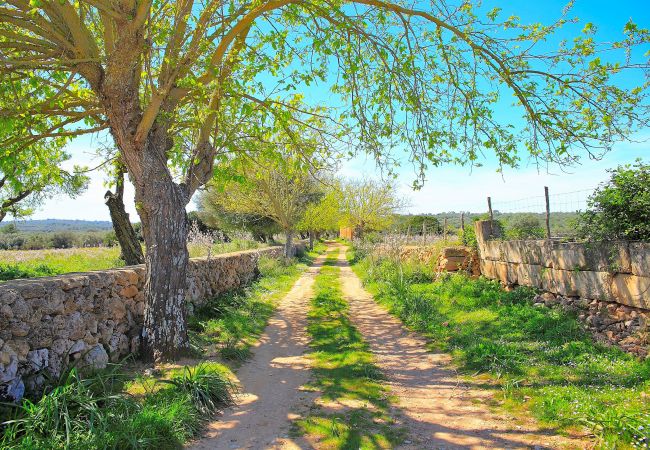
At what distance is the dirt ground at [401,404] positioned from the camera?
13.9ft

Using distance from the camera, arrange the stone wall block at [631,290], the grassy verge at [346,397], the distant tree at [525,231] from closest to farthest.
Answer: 1. the grassy verge at [346,397]
2. the stone wall block at [631,290]
3. the distant tree at [525,231]

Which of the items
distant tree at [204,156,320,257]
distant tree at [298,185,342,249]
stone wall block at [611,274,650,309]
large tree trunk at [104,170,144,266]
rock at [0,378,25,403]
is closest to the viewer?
rock at [0,378,25,403]

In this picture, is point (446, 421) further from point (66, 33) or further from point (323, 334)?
point (66, 33)

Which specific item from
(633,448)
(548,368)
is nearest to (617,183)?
(548,368)

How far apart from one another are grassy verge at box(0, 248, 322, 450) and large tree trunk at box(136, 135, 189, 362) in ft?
1.51

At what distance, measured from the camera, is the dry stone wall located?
6.16 m

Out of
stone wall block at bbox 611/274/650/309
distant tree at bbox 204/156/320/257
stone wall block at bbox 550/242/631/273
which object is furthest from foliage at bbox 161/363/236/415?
distant tree at bbox 204/156/320/257

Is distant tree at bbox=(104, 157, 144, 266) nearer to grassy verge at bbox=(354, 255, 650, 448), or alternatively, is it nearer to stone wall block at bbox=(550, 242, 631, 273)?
grassy verge at bbox=(354, 255, 650, 448)

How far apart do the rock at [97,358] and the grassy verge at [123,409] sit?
26 cm

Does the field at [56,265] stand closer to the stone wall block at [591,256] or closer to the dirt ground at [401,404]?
the dirt ground at [401,404]

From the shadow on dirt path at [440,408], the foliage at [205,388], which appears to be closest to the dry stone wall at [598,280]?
the shadow on dirt path at [440,408]

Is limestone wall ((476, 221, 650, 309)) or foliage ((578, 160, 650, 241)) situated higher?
foliage ((578, 160, 650, 241))

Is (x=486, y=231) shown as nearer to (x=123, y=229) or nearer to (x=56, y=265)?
(x=123, y=229)

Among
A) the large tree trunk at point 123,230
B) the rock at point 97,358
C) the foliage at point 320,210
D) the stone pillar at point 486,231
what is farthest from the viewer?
the foliage at point 320,210
